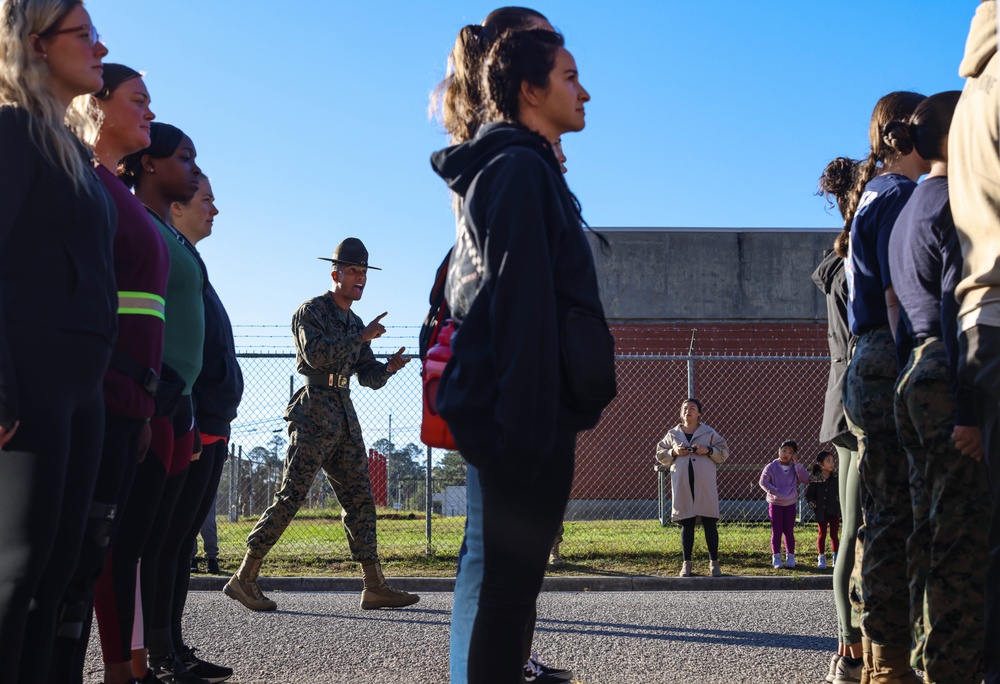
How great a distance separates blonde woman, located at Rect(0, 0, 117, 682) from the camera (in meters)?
2.63

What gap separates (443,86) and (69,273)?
3.85 ft

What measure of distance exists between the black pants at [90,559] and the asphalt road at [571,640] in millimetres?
1413

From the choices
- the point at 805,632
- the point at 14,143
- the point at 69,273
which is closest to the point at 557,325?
the point at 69,273

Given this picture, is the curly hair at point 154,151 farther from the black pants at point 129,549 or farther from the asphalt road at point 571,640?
the asphalt road at point 571,640

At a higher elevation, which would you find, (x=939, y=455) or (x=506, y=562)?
(x=939, y=455)

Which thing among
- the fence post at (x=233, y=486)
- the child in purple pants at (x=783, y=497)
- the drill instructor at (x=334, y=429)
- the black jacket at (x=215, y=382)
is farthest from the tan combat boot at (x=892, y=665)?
the fence post at (x=233, y=486)

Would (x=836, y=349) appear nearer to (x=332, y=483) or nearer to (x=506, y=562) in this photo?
(x=506, y=562)

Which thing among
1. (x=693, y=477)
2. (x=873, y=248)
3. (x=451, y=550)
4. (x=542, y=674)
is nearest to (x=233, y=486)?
(x=451, y=550)

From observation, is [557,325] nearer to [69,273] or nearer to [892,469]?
[69,273]

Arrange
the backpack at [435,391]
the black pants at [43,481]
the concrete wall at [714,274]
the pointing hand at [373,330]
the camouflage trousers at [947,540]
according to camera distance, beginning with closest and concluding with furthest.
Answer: the black pants at [43,481] < the backpack at [435,391] < the camouflage trousers at [947,540] < the pointing hand at [373,330] < the concrete wall at [714,274]

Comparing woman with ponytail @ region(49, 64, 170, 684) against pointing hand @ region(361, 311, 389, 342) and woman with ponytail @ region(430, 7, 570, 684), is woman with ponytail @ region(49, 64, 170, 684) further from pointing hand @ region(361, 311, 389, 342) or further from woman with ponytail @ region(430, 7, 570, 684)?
pointing hand @ region(361, 311, 389, 342)

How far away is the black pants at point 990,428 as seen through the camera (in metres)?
2.63

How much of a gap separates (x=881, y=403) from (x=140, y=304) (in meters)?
2.49

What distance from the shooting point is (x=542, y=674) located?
4320 millimetres
